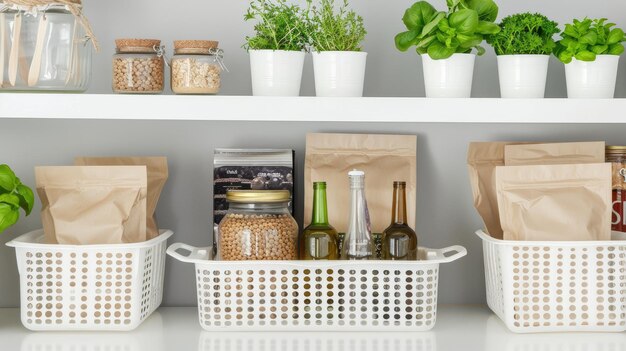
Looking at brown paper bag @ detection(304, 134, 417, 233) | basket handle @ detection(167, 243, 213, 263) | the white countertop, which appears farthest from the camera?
brown paper bag @ detection(304, 134, 417, 233)

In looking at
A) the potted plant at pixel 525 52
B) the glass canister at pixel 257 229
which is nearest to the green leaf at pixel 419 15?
the potted plant at pixel 525 52

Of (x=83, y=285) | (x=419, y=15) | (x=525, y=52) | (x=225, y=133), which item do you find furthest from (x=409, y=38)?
(x=83, y=285)

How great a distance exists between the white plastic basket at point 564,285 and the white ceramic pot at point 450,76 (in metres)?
0.26

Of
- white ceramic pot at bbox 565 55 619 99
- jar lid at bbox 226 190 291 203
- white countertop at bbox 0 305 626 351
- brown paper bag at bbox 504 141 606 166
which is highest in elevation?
white ceramic pot at bbox 565 55 619 99

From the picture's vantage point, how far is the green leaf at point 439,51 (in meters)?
1.37

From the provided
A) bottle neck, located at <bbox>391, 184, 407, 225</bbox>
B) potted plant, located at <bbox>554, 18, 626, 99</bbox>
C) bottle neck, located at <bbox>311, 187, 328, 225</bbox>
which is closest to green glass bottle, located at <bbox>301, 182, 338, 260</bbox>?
bottle neck, located at <bbox>311, 187, 328, 225</bbox>

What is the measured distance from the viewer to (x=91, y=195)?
1.43 meters

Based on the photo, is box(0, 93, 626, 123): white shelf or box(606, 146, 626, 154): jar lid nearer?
box(0, 93, 626, 123): white shelf

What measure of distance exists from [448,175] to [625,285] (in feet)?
1.25

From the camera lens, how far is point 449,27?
53.1 inches

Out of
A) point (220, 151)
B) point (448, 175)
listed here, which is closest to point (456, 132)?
point (448, 175)

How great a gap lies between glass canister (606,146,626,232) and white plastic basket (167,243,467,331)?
1.00 feet

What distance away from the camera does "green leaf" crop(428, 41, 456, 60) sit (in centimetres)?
137

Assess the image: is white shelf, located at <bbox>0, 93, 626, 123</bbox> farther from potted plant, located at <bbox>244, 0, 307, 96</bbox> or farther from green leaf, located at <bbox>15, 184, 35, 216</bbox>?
green leaf, located at <bbox>15, 184, 35, 216</bbox>
